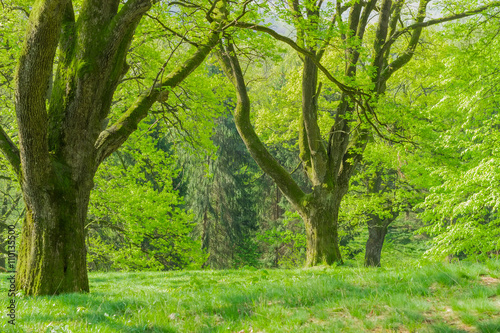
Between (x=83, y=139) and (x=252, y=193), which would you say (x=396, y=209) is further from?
(x=252, y=193)

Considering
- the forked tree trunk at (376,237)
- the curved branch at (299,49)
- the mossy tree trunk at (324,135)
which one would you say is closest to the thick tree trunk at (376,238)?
the forked tree trunk at (376,237)

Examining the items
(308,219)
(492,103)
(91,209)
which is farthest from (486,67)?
(91,209)

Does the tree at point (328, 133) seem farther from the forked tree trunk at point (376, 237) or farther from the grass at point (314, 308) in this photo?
the forked tree trunk at point (376, 237)

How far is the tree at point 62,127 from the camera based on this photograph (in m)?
4.93

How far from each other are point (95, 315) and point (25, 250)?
99.1 inches

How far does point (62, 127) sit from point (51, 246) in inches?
69.1

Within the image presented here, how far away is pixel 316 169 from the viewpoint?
991 centimetres

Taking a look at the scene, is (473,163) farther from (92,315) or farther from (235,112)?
(92,315)

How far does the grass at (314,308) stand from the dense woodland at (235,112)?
2048 mm

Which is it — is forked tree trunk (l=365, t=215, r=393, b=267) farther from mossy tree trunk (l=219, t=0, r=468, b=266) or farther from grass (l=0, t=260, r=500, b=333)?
A: grass (l=0, t=260, r=500, b=333)

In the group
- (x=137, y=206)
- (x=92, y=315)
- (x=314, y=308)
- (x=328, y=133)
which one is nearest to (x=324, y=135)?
(x=328, y=133)

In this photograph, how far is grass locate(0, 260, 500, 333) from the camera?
2867mm

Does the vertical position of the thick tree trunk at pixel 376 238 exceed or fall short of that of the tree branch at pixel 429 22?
it falls short

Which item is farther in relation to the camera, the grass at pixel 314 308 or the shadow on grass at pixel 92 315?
the shadow on grass at pixel 92 315
